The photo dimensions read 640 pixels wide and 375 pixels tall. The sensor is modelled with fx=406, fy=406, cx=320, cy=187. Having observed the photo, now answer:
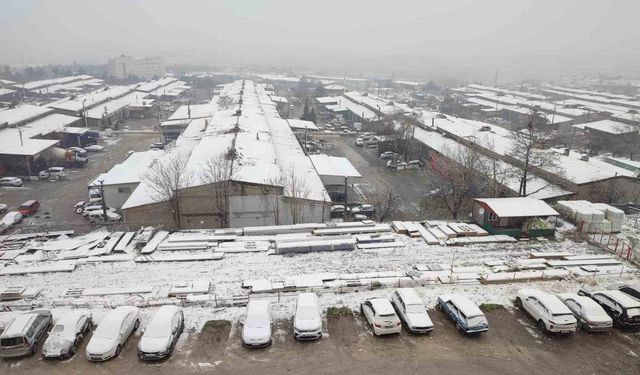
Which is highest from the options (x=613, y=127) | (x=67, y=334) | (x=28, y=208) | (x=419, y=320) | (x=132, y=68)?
(x=132, y=68)

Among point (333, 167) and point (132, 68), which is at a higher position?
point (132, 68)

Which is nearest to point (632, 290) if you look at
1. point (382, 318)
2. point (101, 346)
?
point (382, 318)

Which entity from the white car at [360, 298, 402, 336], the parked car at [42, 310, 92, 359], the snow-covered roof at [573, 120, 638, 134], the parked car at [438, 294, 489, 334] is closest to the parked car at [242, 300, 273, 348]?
the white car at [360, 298, 402, 336]

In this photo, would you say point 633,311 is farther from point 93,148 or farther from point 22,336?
point 93,148

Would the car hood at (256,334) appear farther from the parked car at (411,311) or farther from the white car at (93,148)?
the white car at (93,148)

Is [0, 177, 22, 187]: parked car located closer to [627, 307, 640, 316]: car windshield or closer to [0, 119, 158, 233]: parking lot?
[0, 119, 158, 233]: parking lot

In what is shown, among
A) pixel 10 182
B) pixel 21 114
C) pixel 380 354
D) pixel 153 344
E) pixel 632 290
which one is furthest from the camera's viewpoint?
pixel 21 114
